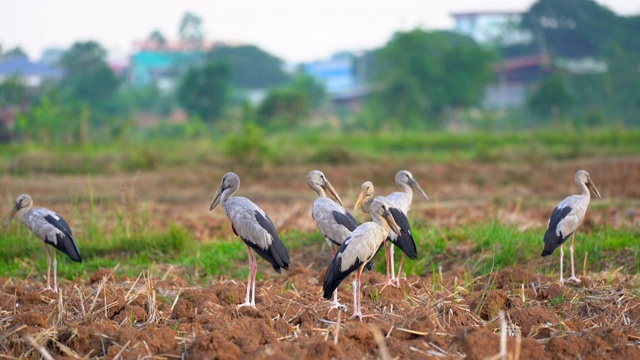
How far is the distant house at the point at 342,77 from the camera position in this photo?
183ft

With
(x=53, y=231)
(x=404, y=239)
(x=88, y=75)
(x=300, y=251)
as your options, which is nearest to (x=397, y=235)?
(x=404, y=239)

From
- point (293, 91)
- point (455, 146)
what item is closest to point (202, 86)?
point (293, 91)

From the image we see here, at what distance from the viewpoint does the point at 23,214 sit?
7945 mm

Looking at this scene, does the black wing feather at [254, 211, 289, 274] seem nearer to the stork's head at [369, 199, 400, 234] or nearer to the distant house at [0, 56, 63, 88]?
the stork's head at [369, 199, 400, 234]

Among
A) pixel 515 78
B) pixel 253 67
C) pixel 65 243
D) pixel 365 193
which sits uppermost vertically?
pixel 365 193

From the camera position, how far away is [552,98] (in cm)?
3666

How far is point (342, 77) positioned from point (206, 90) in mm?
42442

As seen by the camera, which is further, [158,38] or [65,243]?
[158,38]

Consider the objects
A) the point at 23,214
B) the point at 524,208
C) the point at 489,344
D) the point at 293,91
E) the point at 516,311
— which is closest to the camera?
the point at 489,344

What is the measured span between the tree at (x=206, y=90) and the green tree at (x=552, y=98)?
13371 millimetres

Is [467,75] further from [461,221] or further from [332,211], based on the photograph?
[332,211]

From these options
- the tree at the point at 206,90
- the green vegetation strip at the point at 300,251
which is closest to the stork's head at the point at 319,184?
the green vegetation strip at the point at 300,251

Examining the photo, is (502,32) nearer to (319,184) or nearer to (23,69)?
(23,69)

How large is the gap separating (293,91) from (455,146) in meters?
11.3
